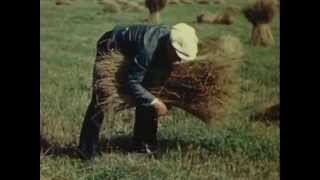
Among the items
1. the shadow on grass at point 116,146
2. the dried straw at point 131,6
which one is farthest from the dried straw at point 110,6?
the shadow on grass at point 116,146

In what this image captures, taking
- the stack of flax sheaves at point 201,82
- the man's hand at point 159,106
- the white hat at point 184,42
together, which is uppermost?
the white hat at point 184,42

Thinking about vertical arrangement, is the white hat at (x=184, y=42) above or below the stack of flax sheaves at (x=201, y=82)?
above

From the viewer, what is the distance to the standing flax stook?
2.57m

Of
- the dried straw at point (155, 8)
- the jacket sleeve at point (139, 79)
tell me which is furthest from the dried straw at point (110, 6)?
the jacket sleeve at point (139, 79)

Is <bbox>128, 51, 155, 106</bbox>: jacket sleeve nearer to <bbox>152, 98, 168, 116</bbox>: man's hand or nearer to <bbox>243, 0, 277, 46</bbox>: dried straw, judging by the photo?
<bbox>152, 98, 168, 116</bbox>: man's hand

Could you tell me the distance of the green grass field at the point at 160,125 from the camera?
8.35 ft

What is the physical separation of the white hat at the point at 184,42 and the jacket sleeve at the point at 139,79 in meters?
0.14

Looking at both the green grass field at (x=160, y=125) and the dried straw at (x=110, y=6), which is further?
the dried straw at (x=110, y=6)

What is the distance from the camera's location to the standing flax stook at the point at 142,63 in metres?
2.57

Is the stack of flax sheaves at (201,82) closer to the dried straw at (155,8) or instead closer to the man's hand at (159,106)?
the man's hand at (159,106)

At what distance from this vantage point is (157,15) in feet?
8.59

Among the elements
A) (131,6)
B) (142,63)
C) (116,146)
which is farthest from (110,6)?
(116,146)

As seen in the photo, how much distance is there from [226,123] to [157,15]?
55cm
